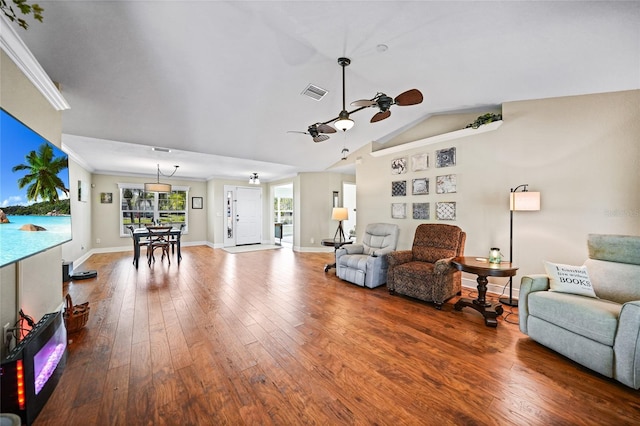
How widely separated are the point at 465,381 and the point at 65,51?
172 inches

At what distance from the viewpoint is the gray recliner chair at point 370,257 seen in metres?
3.96

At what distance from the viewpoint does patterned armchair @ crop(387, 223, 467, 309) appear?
3172 mm

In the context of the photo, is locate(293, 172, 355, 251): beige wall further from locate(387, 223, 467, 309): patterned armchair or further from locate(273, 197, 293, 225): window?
locate(387, 223, 467, 309): patterned armchair

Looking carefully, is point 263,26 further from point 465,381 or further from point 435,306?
point 435,306

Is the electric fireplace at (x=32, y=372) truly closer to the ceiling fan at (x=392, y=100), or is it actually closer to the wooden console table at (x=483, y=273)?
the ceiling fan at (x=392, y=100)

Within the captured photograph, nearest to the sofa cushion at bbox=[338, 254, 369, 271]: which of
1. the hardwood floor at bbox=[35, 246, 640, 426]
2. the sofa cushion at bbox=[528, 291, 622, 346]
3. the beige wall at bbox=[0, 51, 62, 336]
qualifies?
the hardwood floor at bbox=[35, 246, 640, 426]

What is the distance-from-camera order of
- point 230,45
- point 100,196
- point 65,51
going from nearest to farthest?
point 65,51, point 230,45, point 100,196

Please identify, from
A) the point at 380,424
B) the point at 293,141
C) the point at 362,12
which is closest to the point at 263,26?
the point at 362,12

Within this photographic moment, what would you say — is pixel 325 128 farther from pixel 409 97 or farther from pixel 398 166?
pixel 398 166

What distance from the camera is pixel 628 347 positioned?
1.71 metres

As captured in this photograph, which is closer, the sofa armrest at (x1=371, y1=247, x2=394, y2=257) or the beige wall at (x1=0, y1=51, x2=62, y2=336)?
the beige wall at (x1=0, y1=51, x2=62, y2=336)

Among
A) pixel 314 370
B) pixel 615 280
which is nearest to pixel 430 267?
pixel 615 280

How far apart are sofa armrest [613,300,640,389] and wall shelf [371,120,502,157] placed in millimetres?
2703

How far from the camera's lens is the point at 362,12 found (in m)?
2.16
